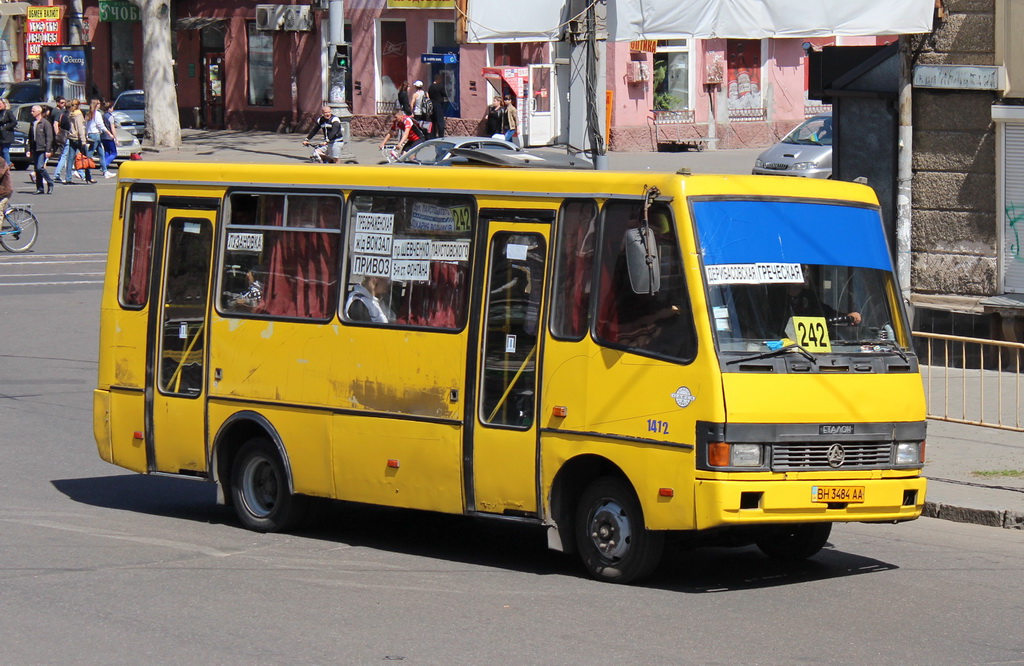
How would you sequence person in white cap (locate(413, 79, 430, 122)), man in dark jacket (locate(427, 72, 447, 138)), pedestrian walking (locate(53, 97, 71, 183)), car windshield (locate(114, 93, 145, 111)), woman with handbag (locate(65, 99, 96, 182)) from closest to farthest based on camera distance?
woman with handbag (locate(65, 99, 96, 182))
pedestrian walking (locate(53, 97, 71, 183))
person in white cap (locate(413, 79, 430, 122))
man in dark jacket (locate(427, 72, 447, 138))
car windshield (locate(114, 93, 145, 111))

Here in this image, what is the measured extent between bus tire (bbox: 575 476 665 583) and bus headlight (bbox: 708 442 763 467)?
620mm

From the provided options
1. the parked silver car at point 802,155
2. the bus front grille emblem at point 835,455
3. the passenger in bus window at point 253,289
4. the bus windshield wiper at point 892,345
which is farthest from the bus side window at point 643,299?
the parked silver car at point 802,155

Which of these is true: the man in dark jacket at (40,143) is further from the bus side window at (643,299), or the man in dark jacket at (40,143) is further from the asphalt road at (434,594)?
the bus side window at (643,299)

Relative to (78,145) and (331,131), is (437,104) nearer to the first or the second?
(331,131)

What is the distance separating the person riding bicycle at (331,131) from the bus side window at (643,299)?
28.2m

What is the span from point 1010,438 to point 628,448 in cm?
582

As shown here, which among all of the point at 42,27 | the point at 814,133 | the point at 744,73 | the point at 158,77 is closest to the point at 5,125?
the point at 158,77

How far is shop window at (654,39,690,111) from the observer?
43062 millimetres

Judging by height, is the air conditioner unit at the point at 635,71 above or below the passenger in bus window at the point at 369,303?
above

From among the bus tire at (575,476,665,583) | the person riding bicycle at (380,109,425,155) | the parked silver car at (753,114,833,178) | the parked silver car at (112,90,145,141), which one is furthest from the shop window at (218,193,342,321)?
the parked silver car at (112,90,145,141)

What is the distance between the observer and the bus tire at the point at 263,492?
9.97 m

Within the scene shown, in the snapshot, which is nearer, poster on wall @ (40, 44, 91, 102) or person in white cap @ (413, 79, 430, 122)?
person in white cap @ (413, 79, 430, 122)

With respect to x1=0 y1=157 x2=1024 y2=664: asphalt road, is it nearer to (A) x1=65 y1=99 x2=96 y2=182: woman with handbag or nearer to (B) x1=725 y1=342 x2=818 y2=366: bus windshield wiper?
(B) x1=725 y1=342 x2=818 y2=366: bus windshield wiper

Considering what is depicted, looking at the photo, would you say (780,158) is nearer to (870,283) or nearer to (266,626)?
(870,283)
